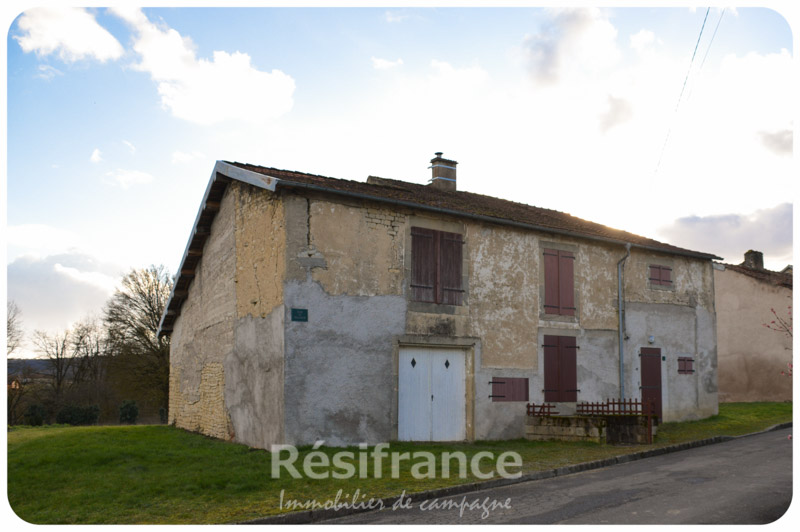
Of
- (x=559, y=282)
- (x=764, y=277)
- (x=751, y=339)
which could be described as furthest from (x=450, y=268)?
(x=764, y=277)

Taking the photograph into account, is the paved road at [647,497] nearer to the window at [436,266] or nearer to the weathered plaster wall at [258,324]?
the window at [436,266]

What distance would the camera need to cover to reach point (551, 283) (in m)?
15.5

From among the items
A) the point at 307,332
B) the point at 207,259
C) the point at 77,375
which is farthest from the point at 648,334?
the point at 77,375

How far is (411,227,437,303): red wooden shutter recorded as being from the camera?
44.0ft

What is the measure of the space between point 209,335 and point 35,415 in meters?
20.6

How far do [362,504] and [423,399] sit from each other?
562cm

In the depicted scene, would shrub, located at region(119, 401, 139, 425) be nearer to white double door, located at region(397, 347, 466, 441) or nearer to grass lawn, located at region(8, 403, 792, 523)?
grass lawn, located at region(8, 403, 792, 523)

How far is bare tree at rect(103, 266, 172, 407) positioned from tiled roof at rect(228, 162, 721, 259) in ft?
70.2

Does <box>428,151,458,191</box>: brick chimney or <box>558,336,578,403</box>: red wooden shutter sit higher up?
<box>428,151,458,191</box>: brick chimney

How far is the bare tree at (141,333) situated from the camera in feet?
Result: 113

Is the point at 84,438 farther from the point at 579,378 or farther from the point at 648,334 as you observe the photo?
the point at 648,334

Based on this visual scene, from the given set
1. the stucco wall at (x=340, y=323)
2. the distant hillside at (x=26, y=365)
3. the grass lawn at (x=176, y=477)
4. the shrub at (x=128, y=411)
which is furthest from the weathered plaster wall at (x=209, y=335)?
the distant hillside at (x=26, y=365)

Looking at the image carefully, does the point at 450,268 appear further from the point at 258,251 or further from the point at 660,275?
the point at 660,275

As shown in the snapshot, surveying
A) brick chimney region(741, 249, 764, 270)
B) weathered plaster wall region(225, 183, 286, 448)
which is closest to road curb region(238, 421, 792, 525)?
weathered plaster wall region(225, 183, 286, 448)
